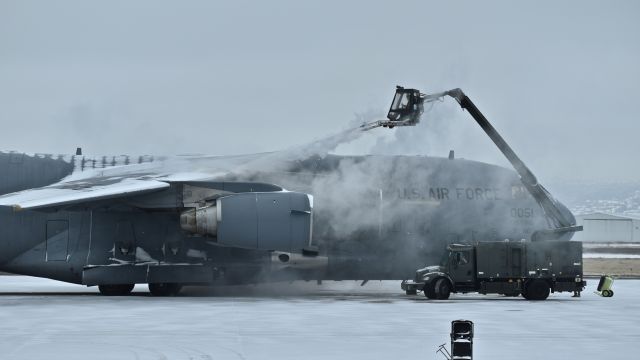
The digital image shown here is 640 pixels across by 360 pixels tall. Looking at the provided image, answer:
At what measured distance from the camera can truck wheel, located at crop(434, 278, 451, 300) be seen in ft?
96.8

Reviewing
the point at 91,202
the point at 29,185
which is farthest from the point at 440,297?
the point at 29,185

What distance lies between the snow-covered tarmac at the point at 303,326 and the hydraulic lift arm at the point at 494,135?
237cm

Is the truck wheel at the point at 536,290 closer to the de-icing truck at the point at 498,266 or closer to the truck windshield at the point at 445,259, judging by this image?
the de-icing truck at the point at 498,266

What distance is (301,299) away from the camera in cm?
2961

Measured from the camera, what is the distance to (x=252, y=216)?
28047 millimetres

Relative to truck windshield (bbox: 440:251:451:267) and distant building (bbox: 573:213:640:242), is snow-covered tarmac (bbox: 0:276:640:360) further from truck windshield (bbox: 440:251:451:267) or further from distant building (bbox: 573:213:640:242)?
distant building (bbox: 573:213:640:242)

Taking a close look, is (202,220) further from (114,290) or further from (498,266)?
(498,266)

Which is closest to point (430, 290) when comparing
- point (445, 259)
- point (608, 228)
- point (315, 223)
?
point (445, 259)

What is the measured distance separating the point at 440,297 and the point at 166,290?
27.7 ft

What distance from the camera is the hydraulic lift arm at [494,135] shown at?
2983 cm

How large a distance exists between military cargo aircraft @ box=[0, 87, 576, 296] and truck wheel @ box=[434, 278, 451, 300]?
5.67ft

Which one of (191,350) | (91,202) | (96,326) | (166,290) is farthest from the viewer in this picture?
(166,290)

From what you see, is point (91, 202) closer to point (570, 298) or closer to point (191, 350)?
point (191, 350)

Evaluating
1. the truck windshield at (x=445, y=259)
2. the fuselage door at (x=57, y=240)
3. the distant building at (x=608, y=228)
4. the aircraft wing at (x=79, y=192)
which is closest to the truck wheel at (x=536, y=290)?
the truck windshield at (x=445, y=259)
